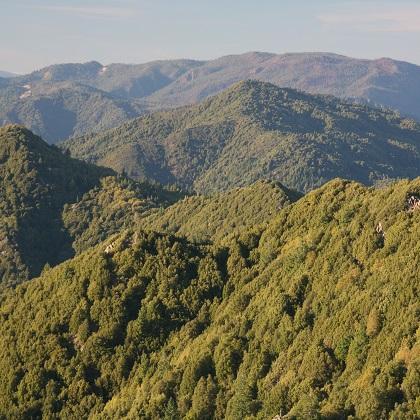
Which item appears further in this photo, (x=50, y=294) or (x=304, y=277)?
(x=50, y=294)

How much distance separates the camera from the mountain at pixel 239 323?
72.4m

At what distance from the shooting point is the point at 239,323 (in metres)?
93.1

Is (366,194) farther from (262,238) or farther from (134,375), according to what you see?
(134,375)

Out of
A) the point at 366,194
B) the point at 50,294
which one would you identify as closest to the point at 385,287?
the point at 366,194

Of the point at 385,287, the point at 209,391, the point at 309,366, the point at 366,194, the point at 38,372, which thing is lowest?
the point at 38,372

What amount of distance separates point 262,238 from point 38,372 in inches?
1639

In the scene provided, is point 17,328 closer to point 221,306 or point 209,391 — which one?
point 221,306

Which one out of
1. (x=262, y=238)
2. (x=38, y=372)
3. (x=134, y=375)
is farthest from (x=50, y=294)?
(x=262, y=238)

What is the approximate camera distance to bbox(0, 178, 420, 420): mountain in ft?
238

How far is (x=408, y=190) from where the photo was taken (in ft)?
310

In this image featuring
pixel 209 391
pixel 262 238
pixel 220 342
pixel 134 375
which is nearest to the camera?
pixel 209 391

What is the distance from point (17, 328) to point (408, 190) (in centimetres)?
6866

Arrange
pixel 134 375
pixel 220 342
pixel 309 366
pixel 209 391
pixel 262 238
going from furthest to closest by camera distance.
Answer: pixel 262 238, pixel 134 375, pixel 220 342, pixel 209 391, pixel 309 366

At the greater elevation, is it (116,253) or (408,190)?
(408,190)
